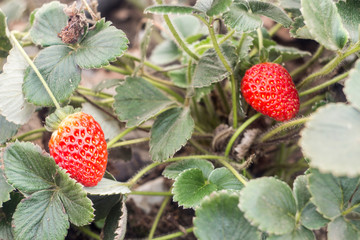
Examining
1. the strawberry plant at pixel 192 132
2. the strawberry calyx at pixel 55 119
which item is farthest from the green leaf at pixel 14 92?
the strawberry calyx at pixel 55 119

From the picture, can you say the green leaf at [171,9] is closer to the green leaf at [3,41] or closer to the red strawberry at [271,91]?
the red strawberry at [271,91]

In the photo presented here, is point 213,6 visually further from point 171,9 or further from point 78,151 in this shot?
point 78,151

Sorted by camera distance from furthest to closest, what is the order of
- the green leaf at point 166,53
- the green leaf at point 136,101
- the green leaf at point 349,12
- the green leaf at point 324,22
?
the green leaf at point 166,53, the green leaf at point 136,101, the green leaf at point 349,12, the green leaf at point 324,22

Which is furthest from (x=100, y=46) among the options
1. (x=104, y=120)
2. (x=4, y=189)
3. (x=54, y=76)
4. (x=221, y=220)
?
(x=221, y=220)

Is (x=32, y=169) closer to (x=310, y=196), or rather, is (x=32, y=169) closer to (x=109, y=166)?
(x=109, y=166)

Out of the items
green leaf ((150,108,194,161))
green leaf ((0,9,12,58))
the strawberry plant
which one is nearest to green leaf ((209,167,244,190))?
the strawberry plant

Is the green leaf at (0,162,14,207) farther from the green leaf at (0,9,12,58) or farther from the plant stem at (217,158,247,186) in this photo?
the plant stem at (217,158,247,186)
